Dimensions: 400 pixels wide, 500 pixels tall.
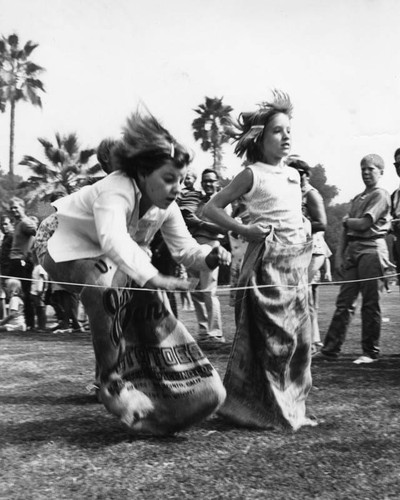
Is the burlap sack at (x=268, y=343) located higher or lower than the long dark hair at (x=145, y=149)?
lower

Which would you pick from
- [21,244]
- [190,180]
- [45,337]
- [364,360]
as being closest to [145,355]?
[364,360]

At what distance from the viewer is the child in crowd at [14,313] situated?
400 inches

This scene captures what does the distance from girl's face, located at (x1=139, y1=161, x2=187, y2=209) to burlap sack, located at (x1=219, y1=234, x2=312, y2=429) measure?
0.65 m

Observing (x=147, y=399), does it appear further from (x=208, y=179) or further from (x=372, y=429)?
(x=208, y=179)

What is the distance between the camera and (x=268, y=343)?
3977 millimetres

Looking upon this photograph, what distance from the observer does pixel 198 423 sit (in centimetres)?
381

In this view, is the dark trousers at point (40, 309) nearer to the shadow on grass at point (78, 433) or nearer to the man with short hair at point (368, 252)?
the man with short hair at point (368, 252)

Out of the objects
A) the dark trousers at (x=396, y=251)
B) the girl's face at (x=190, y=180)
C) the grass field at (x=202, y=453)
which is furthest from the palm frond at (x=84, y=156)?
the grass field at (x=202, y=453)

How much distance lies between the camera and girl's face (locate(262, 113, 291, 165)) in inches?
163

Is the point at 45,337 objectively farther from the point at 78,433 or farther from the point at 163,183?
the point at 163,183

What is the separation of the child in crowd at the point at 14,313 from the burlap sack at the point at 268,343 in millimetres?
6447

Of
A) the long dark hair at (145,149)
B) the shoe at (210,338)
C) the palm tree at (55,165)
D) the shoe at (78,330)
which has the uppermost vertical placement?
the palm tree at (55,165)

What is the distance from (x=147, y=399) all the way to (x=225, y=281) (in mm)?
10107

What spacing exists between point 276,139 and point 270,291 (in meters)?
0.83
